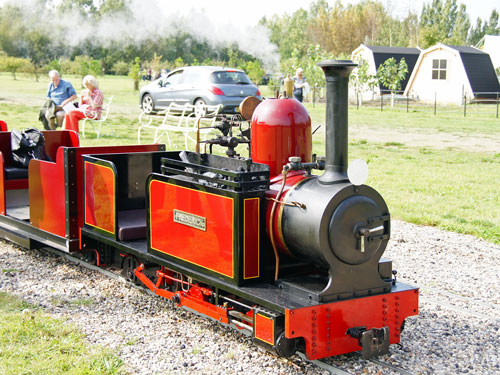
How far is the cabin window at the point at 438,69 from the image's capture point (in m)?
34.6

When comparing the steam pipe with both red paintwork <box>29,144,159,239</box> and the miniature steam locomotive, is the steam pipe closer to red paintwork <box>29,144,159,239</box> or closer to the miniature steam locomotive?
the miniature steam locomotive

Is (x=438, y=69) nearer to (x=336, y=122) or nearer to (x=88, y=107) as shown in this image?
(x=88, y=107)

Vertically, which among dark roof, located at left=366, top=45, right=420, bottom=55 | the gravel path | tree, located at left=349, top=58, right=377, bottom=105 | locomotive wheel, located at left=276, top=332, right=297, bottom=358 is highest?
dark roof, located at left=366, top=45, right=420, bottom=55

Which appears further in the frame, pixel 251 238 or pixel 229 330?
pixel 229 330

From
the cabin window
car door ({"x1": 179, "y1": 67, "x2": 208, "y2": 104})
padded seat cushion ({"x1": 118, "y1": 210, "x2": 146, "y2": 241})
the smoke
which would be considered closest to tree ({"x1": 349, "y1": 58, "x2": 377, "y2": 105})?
the cabin window

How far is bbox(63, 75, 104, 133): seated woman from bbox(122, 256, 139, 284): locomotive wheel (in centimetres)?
939

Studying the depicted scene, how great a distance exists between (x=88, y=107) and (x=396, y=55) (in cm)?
2687

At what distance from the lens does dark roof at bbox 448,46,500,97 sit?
3362 centimetres

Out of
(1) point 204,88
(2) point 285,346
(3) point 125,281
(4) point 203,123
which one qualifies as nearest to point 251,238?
(2) point 285,346

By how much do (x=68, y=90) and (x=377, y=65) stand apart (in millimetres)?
25132

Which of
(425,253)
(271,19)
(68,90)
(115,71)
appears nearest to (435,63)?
(115,71)

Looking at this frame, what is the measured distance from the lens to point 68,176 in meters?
5.77

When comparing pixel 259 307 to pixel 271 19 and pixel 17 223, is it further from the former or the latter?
pixel 271 19

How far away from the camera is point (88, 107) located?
14562 mm
